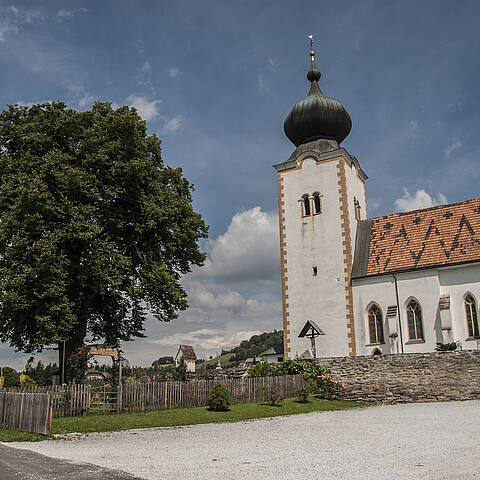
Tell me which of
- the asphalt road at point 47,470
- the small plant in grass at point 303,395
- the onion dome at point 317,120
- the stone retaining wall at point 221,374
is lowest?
the asphalt road at point 47,470

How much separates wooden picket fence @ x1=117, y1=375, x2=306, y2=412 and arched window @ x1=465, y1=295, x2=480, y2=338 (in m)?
9.84

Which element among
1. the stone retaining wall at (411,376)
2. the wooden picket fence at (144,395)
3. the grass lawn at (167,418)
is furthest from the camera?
the stone retaining wall at (411,376)

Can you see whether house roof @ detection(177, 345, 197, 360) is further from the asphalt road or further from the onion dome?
the asphalt road

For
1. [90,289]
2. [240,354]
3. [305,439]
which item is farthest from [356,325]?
[240,354]

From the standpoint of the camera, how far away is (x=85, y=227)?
24156mm

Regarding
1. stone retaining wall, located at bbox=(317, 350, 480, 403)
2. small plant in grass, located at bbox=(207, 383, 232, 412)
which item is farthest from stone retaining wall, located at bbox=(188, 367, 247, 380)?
small plant in grass, located at bbox=(207, 383, 232, 412)

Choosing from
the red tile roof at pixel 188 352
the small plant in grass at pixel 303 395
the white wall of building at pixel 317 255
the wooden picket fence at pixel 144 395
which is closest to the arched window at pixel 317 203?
the white wall of building at pixel 317 255

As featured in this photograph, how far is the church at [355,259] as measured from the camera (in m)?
29.2

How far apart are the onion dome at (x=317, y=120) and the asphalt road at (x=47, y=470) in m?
29.2

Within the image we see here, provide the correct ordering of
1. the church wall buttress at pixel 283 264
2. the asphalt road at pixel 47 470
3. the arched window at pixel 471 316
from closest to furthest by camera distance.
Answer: the asphalt road at pixel 47 470, the arched window at pixel 471 316, the church wall buttress at pixel 283 264

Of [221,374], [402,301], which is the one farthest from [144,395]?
[402,301]

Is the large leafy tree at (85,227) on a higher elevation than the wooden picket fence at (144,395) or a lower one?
higher

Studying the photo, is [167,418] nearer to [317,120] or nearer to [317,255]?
[317,255]

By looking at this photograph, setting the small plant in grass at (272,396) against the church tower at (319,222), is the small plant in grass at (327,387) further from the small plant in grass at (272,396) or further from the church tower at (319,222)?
the church tower at (319,222)
